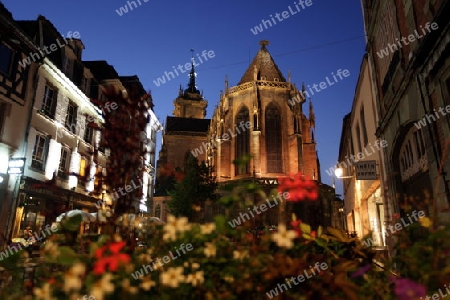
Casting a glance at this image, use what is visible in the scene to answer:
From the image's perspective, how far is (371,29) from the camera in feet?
38.7

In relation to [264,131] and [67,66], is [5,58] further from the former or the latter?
[264,131]

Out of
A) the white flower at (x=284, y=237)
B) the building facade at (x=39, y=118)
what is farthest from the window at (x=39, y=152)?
the white flower at (x=284, y=237)

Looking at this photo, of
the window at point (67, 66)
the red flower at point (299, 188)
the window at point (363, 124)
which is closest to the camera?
the red flower at point (299, 188)

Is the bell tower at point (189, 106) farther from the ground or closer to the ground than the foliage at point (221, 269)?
farther from the ground

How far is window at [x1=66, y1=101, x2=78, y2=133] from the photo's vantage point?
59.6ft

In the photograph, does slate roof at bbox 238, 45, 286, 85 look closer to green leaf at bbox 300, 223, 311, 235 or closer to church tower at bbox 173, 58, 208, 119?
church tower at bbox 173, 58, 208, 119

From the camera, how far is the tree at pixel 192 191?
88.0ft

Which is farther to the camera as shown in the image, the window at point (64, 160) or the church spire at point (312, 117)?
the church spire at point (312, 117)

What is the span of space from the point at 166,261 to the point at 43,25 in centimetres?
1826

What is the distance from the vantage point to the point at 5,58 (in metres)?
13.3

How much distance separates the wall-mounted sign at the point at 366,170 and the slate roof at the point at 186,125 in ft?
117

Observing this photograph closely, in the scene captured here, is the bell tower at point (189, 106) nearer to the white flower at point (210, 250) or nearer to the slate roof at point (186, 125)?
the slate roof at point (186, 125)

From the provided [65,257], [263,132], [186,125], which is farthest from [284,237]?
[186,125]

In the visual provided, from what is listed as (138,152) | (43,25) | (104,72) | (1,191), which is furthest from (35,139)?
(138,152)
